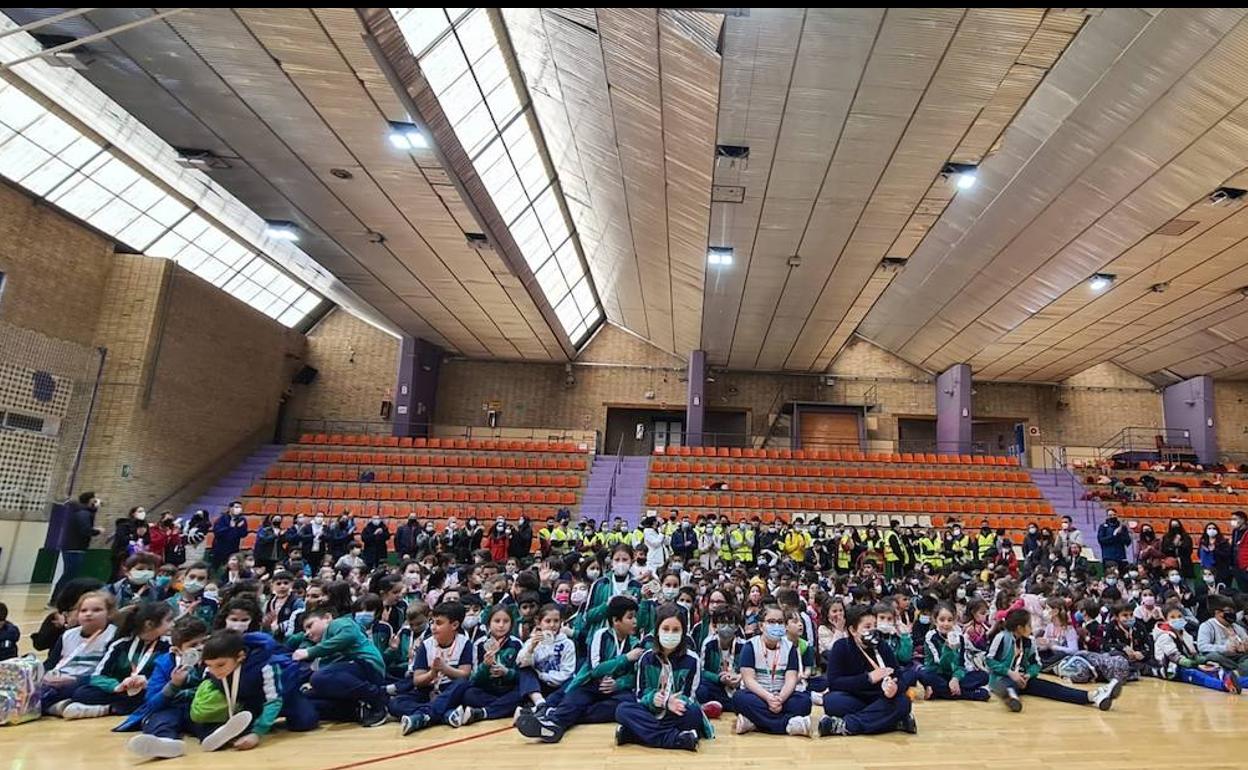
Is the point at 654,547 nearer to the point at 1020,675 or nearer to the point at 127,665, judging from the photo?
the point at 1020,675

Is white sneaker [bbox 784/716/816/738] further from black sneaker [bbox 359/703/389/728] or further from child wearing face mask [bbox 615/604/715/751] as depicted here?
black sneaker [bbox 359/703/389/728]

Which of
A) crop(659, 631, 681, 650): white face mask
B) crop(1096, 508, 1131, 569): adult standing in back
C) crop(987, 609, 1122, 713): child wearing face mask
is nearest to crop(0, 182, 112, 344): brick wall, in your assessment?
crop(659, 631, 681, 650): white face mask

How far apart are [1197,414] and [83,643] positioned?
3097cm

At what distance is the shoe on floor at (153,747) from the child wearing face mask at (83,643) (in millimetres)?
1613

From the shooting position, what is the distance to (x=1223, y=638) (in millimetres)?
9125

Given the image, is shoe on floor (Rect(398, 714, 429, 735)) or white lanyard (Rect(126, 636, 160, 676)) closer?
shoe on floor (Rect(398, 714, 429, 735))

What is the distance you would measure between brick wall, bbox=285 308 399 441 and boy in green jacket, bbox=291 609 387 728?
2133 centimetres

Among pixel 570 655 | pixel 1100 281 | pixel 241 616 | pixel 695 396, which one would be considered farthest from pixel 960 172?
pixel 695 396

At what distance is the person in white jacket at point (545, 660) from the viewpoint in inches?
253

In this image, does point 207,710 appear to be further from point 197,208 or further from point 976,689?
point 197,208

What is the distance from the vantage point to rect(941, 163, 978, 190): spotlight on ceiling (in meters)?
12.3

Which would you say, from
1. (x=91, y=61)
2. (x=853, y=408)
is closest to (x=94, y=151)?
(x=91, y=61)

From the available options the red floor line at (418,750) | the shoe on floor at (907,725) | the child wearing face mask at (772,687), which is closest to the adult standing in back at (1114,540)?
the shoe on floor at (907,725)

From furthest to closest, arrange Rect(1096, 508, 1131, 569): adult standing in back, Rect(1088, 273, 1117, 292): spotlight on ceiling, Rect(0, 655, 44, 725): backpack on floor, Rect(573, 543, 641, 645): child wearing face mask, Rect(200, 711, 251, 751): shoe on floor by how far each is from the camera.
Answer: Rect(1088, 273, 1117, 292): spotlight on ceiling, Rect(1096, 508, 1131, 569): adult standing in back, Rect(573, 543, 641, 645): child wearing face mask, Rect(0, 655, 44, 725): backpack on floor, Rect(200, 711, 251, 751): shoe on floor
